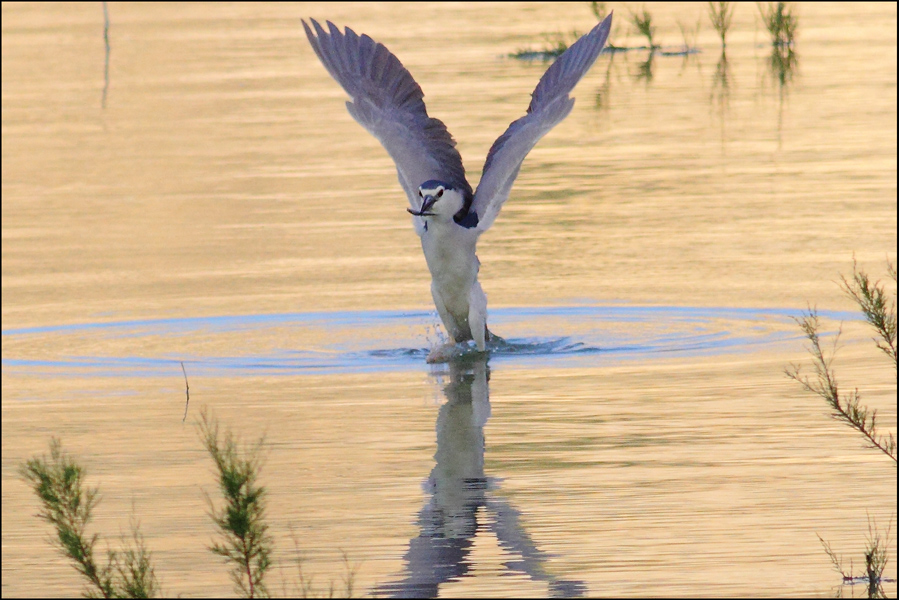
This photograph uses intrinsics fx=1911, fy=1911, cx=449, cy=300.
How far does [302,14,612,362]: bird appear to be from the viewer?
966 centimetres

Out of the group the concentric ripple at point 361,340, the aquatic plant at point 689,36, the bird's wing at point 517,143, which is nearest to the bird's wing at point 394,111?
the bird's wing at point 517,143

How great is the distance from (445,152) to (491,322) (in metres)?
0.98

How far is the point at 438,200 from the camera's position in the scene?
9.44m

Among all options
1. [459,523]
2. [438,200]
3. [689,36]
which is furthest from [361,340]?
[689,36]

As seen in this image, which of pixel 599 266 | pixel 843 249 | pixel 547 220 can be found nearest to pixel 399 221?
pixel 547 220

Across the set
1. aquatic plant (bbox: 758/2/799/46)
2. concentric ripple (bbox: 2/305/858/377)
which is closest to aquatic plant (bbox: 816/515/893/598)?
concentric ripple (bbox: 2/305/858/377)

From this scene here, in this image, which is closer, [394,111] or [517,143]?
[517,143]

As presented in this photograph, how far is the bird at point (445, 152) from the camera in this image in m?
9.66

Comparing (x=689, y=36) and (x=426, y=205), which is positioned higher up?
(x=689, y=36)

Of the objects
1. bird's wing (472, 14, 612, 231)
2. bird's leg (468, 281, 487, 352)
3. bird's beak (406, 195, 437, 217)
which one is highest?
bird's wing (472, 14, 612, 231)

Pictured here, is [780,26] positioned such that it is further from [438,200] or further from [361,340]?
[438,200]

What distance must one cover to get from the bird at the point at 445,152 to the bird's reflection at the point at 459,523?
4.77ft

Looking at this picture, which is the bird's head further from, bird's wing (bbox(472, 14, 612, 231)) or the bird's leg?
the bird's leg

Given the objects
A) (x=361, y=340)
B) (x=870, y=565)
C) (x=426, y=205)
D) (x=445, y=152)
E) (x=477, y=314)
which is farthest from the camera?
(x=445, y=152)
